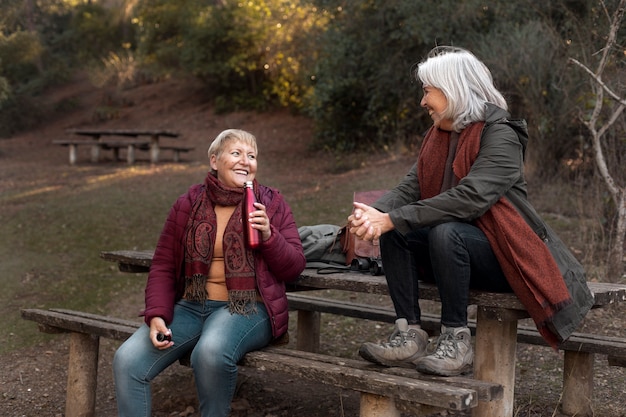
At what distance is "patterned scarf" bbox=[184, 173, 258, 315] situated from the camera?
3891 mm

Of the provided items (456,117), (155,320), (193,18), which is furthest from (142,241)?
(193,18)

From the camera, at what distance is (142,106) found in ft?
83.4

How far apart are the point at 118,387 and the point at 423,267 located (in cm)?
148

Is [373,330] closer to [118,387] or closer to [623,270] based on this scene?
[623,270]

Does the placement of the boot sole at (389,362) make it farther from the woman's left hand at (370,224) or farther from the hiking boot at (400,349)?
the woman's left hand at (370,224)

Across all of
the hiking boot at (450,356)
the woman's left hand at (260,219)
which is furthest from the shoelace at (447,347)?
the woman's left hand at (260,219)

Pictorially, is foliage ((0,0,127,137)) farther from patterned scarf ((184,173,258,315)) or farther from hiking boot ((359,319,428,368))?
hiking boot ((359,319,428,368))

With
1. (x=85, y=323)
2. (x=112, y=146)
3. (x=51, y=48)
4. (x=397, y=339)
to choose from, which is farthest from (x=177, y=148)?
(x=51, y=48)

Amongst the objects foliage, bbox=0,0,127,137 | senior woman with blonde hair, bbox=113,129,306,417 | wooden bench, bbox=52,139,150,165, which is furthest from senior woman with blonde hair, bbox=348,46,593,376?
foliage, bbox=0,0,127,137

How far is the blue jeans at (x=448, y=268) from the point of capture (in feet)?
11.4

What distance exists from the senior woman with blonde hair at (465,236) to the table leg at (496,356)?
0.12 m

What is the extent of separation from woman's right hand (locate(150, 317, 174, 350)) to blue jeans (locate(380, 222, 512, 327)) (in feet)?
3.42

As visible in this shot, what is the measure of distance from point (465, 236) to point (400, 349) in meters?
0.55

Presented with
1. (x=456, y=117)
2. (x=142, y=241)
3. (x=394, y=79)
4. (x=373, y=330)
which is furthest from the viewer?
(x=394, y=79)
